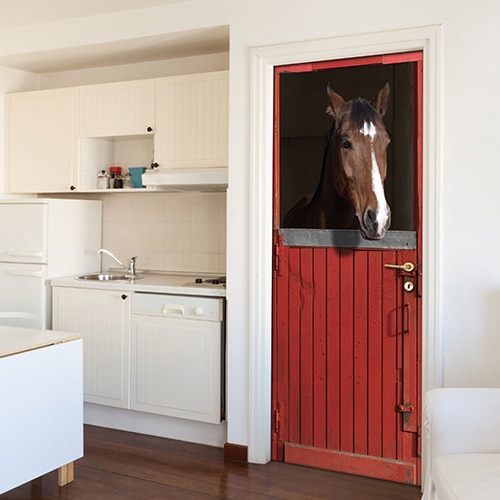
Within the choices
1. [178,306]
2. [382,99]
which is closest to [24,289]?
[178,306]

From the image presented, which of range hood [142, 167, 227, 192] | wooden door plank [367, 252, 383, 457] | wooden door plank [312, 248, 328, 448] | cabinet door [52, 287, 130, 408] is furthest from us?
cabinet door [52, 287, 130, 408]

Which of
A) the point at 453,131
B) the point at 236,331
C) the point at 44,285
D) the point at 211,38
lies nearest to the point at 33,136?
the point at 44,285

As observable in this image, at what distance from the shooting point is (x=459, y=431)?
2.39 meters

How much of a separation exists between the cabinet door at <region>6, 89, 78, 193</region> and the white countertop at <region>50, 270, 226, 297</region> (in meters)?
0.73

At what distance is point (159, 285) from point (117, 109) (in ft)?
4.09

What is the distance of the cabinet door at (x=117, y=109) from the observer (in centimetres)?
417

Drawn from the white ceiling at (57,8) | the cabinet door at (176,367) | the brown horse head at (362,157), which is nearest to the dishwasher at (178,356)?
the cabinet door at (176,367)

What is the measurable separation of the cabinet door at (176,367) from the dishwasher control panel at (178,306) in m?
0.04

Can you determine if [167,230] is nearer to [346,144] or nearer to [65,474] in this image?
[346,144]

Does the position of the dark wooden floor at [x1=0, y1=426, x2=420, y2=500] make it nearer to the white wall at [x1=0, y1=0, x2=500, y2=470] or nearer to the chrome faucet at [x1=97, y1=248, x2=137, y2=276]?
the white wall at [x1=0, y1=0, x2=500, y2=470]

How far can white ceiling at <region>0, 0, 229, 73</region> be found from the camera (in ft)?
12.6

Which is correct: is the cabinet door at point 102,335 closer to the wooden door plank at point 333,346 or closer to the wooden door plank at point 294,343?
the wooden door plank at point 294,343

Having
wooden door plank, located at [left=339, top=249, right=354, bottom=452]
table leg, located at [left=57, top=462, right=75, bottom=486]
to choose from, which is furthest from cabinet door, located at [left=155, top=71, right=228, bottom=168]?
table leg, located at [left=57, top=462, right=75, bottom=486]

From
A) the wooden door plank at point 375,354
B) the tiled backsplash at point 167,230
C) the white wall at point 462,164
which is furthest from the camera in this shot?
the tiled backsplash at point 167,230
